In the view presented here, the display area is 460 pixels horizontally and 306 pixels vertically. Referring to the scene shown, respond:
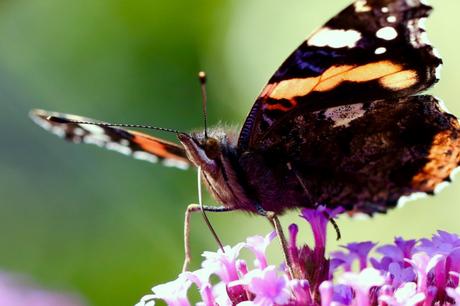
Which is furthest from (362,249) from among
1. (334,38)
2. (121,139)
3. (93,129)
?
(93,129)

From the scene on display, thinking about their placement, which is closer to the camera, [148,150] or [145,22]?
[148,150]

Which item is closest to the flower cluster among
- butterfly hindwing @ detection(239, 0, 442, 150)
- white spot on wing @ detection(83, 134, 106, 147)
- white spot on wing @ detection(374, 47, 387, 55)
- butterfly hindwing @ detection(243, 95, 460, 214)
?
butterfly hindwing @ detection(243, 95, 460, 214)

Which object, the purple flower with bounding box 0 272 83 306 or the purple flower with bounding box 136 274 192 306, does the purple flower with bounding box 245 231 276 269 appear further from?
the purple flower with bounding box 0 272 83 306

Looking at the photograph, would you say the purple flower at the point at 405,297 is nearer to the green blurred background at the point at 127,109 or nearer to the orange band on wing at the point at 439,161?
the orange band on wing at the point at 439,161

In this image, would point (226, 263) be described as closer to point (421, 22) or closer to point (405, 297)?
point (405, 297)

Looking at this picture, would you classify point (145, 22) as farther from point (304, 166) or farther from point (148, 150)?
point (304, 166)

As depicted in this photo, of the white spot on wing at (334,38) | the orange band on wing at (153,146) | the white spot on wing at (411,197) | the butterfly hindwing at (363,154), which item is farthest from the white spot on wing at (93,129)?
the white spot on wing at (411,197)

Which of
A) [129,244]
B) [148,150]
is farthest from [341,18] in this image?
[129,244]
